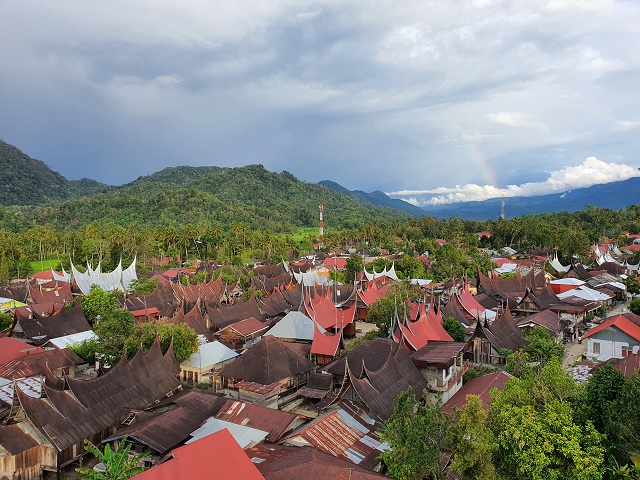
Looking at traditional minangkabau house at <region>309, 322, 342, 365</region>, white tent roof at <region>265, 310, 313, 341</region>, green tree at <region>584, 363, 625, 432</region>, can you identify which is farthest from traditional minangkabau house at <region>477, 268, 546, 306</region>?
green tree at <region>584, 363, 625, 432</region>

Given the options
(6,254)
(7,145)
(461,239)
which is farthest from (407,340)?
(7,145)

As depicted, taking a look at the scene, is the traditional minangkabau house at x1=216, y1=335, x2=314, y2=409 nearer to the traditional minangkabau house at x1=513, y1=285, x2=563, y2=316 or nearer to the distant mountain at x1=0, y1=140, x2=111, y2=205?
the traditional minangkabau house at x1=513, y1=285, x2=563, y2=316

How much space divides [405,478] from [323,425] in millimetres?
4568

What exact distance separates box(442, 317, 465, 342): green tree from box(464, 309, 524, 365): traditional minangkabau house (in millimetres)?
2106

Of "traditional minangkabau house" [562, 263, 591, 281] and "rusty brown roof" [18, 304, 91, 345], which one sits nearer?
"rusty brown roof" [18, 304, 91, 345]

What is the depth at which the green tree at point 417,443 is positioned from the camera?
37.1ft

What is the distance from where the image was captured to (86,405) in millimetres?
16922

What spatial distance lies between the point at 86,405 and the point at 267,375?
7198 mm

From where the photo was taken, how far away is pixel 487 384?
752 inches

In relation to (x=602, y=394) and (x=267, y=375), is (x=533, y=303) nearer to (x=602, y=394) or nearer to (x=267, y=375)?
(x=267, y=375)

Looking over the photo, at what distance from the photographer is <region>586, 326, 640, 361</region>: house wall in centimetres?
2439

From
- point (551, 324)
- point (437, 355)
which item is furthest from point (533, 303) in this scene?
point (437, 355)

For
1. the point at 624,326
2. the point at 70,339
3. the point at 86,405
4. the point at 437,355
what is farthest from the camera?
the point at 70,339

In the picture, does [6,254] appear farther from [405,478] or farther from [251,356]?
[405,478]
